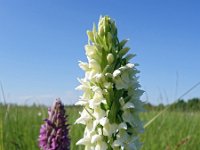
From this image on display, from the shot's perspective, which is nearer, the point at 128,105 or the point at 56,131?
the point at 128,105

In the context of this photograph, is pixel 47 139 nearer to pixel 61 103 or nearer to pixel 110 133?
pixel 61 103

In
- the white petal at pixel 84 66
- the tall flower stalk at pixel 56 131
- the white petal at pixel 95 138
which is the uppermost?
the white petal at pixel 84 66

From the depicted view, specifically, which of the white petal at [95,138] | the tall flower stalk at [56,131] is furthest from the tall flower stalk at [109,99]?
the tall flower stalk at [56,131]

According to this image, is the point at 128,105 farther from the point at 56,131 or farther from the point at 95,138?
the point at 56,131

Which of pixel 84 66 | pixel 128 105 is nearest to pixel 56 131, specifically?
pixel 84 66

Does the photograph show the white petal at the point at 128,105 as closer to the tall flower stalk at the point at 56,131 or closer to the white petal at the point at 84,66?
the white petal at the point at 84,66
